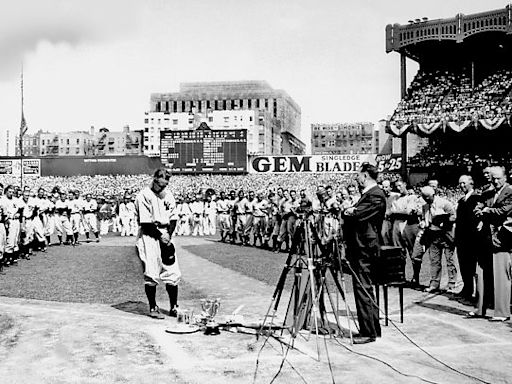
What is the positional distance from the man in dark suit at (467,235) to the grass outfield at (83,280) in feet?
14.7

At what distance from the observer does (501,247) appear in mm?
7980

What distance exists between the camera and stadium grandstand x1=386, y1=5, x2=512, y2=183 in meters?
38.9

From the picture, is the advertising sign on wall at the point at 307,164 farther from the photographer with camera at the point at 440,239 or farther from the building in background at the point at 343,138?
the building in background at the point at 343,138

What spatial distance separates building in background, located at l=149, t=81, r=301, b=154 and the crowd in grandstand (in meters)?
98.3

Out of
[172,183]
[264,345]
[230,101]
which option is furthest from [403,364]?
[230,101]

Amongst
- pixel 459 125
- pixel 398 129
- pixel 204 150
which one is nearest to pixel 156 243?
pixel 459 125

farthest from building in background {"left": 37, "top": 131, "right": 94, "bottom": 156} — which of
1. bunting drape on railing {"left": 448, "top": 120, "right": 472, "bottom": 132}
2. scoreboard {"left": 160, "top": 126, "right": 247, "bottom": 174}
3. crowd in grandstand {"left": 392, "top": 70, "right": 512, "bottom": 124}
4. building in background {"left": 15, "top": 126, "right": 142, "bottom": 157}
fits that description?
bunting drape on railing {"left": 448, "top": 120, "right": 472, "bottom": 132}

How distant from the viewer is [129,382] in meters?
5.26

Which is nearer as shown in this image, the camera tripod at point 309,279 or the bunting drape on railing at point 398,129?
the camera tripod at point 309,279

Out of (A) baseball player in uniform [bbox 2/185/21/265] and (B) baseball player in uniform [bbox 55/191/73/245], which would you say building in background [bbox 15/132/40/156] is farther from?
(A) baseball player in uniform [bbox 2/185/21/265]

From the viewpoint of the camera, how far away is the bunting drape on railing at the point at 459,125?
3742 cm

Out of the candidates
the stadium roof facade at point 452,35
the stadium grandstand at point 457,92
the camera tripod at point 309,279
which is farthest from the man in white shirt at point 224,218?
the stadium roof facade at point 452,35

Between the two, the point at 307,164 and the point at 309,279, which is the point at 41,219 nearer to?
the point at 309,279

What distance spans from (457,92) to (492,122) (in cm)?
797
